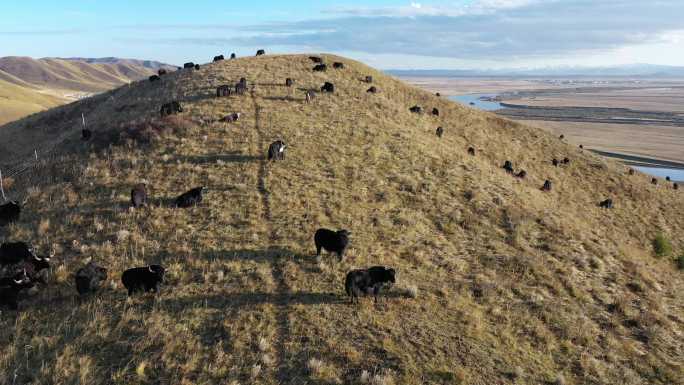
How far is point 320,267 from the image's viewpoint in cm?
1509

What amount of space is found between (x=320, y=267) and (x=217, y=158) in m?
12.9

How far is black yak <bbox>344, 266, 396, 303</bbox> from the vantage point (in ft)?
44.2

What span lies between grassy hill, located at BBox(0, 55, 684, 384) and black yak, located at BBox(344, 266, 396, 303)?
54 centimetres

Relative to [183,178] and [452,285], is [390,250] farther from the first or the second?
[183,178]

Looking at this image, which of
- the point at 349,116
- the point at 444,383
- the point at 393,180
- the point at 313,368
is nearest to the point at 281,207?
the point at 393,180

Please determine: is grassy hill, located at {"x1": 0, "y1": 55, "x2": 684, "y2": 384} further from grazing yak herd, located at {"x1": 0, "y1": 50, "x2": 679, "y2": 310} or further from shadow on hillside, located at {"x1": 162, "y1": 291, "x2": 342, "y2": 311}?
grazing yak herd, located at {"x1": 0, "y1": 50, "x2": 679, "y2": 310}

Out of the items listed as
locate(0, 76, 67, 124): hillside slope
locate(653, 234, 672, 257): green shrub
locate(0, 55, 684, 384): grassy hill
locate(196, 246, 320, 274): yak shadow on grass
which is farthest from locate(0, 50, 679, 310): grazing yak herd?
locate(0, 76, 67, 124): hillside slope

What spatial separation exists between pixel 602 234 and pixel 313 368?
24385mm

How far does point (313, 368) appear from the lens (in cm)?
1056

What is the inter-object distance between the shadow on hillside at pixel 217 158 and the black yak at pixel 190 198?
501 cm

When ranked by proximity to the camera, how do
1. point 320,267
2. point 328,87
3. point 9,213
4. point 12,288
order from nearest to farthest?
point 12,288 < point 320,267 < point 9,213 < point 328,87

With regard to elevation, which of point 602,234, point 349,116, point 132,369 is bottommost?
point 602,234

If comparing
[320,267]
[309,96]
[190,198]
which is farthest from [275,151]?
[309,96]

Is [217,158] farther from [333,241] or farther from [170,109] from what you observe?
[333,241]
